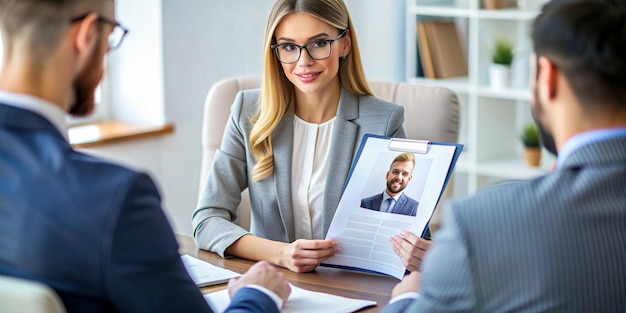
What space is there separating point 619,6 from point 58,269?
2.74 feet

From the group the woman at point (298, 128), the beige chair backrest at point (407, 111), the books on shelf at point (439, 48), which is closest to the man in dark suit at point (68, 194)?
the woman at point (298, 128)

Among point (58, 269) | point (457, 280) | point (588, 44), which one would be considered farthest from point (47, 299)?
point (588, 44)

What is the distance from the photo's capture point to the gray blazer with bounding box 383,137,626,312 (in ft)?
3.98

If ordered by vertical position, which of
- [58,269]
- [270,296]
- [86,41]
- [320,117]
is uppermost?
[86,41]

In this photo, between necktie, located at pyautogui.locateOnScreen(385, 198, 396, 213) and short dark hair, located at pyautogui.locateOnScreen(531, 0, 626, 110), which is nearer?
short dark hair, located at pyautogui.locateOnScreen(531, 0, 626, 110)

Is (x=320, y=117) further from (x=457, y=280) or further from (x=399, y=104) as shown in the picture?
(x=457, y=280)

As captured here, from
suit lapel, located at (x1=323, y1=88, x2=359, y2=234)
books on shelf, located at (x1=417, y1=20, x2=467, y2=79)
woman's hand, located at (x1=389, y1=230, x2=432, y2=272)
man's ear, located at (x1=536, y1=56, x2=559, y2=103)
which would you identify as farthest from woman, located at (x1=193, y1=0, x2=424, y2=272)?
books on shelf, located at (x1=417, y1=20, x2=467, y2=79)

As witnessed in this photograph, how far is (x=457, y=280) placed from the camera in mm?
1234

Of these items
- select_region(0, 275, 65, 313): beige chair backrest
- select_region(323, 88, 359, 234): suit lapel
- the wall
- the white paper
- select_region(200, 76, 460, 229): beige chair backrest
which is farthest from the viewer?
the wall

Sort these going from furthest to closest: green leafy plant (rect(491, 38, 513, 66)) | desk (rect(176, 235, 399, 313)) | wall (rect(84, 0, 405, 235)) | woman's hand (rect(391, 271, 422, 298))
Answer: green leafy plant (rect(491, 38, 513, 66)) < wall (rect(84, 0, 405, 235)) < desk (rect(176, 235, 399, 313)) < woman's hand (rect(391, 271, 422, 298))

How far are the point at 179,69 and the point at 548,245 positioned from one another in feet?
8.39

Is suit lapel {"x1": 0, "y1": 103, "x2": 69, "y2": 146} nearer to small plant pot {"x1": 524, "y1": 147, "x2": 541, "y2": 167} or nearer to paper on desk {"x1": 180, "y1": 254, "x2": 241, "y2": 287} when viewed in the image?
paper on desk {"x1": 180, "y1": 254, "x2": 241, "y2": 287}

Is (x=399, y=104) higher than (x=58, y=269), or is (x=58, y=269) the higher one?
(x=399, y=104)

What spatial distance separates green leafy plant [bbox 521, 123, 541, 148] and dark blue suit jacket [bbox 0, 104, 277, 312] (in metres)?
3.03
